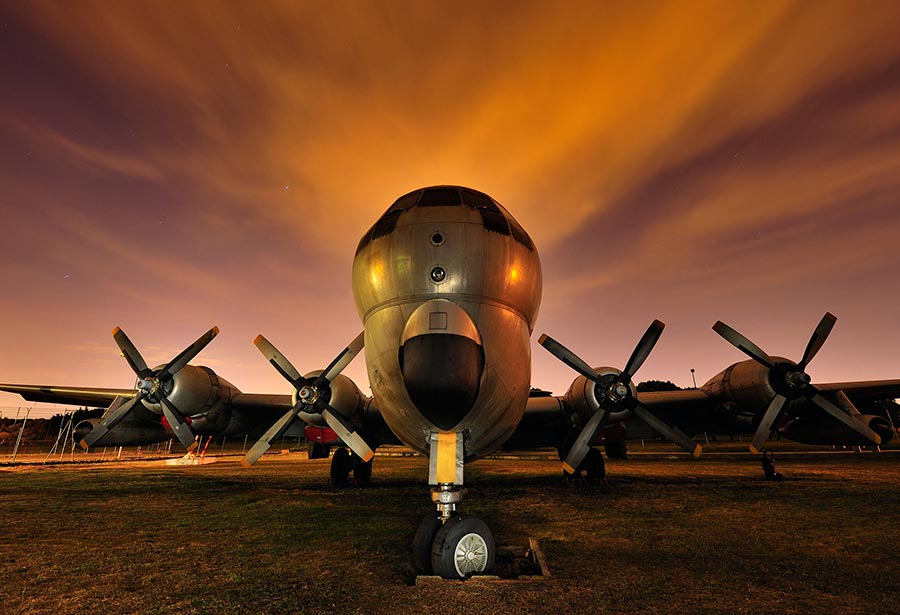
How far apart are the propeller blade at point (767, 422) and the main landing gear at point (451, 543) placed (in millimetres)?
8241

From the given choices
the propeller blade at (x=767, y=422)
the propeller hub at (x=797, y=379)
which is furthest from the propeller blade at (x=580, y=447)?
the propeller hub at (x=797, y=379)

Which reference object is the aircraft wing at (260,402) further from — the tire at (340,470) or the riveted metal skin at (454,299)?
the riveted metal skin at (454,299)

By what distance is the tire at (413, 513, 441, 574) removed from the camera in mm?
5469

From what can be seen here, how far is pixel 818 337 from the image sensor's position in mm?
10773

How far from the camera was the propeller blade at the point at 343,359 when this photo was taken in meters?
8.98

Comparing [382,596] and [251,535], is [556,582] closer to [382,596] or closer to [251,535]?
[382,596]

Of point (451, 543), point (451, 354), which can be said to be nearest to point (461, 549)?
point (451, 543)

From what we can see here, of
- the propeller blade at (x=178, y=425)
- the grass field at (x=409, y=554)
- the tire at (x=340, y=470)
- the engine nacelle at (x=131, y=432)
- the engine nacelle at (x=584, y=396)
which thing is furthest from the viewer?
the tire at (x=340, y=470)

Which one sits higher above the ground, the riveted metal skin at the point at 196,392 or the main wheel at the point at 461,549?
the riveted metal skin at the point at 196,392

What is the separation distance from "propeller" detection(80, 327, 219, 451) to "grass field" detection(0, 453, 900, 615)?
5.67ft

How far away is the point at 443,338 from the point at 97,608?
14.5 feet

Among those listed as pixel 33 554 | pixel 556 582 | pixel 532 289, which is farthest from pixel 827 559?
pixel 33 554

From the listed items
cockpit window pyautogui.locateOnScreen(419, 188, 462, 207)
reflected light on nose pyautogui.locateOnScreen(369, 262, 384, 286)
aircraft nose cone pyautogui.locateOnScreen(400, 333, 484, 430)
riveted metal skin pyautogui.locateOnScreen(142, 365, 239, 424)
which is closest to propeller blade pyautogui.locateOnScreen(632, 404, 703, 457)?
aircraft nose cone pyautogui.locateOnScreen(400, 333, 484, 430)

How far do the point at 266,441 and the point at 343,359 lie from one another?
2.25 metres
